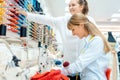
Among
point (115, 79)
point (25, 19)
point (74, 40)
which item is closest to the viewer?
point (74, 40)

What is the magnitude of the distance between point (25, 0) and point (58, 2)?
11.9 feet

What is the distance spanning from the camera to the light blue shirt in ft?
4.98

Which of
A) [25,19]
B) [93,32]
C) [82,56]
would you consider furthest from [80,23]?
[25,19]

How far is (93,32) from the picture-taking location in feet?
5.21

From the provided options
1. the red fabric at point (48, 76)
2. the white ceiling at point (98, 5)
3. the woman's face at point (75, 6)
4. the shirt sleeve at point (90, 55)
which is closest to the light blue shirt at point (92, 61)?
the shirt sleeve at point (90, 55)

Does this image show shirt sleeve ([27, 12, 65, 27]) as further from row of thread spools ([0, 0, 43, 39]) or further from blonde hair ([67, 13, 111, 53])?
blonde hair ([67, 13, 111, 53])

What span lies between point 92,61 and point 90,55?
0.06 m

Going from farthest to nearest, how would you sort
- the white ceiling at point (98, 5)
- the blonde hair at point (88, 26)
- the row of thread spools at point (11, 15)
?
the white ceiling at point (98, 5) < the blonde hair at point (88, 26) < the row of thread spools at point (11, 15)

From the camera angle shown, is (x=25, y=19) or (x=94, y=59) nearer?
(x=94, y=59)

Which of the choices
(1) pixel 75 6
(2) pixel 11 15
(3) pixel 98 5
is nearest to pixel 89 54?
(1) pixel 75 6

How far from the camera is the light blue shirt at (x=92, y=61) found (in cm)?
152

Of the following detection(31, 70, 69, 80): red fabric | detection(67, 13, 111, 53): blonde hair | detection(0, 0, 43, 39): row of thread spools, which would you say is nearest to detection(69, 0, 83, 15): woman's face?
detection(67, 13, 111, 53): blonde hair

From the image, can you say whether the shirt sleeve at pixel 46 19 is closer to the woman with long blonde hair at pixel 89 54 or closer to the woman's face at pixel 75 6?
the woman's face at pixel 75 6

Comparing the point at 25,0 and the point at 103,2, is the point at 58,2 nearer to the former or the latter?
the point at 103,2
